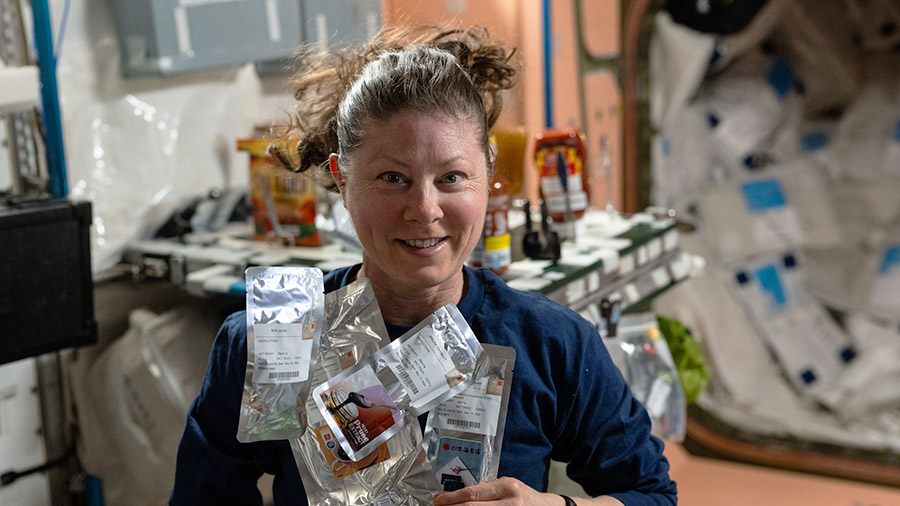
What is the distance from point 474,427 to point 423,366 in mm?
124

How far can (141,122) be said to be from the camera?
9.13ft

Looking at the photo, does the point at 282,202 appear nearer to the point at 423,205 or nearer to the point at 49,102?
the point at 49,102

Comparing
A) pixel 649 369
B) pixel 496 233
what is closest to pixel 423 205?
pixel 496 233

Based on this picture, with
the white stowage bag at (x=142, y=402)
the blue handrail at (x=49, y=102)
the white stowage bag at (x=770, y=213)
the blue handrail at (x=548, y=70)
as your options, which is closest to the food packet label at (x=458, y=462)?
the white stowage bag at (x=142, y=402)

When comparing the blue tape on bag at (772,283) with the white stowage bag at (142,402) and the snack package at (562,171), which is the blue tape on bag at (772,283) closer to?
the snack package at (562,171)

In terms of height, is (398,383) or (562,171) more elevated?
(562,171)

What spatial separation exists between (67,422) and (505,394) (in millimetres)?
1796

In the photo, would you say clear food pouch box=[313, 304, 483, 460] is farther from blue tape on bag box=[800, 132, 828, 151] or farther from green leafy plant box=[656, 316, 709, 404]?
blue tape on bag box=[800, 132, 828, 151]

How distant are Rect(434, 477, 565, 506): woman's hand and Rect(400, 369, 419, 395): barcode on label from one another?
156mm

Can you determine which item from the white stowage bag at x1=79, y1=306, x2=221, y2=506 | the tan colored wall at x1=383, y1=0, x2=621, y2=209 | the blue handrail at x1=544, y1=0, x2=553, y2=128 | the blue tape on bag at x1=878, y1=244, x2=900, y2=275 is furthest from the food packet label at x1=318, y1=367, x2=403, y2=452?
the blue tape on bag at x1=878, y1=244, x2=900, y2=275

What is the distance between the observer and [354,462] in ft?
4.36

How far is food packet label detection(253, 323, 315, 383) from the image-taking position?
1.33 meters

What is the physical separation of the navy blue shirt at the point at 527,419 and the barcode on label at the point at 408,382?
0.33 ft

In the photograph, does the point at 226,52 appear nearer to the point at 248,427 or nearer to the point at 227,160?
the point at 227,160
